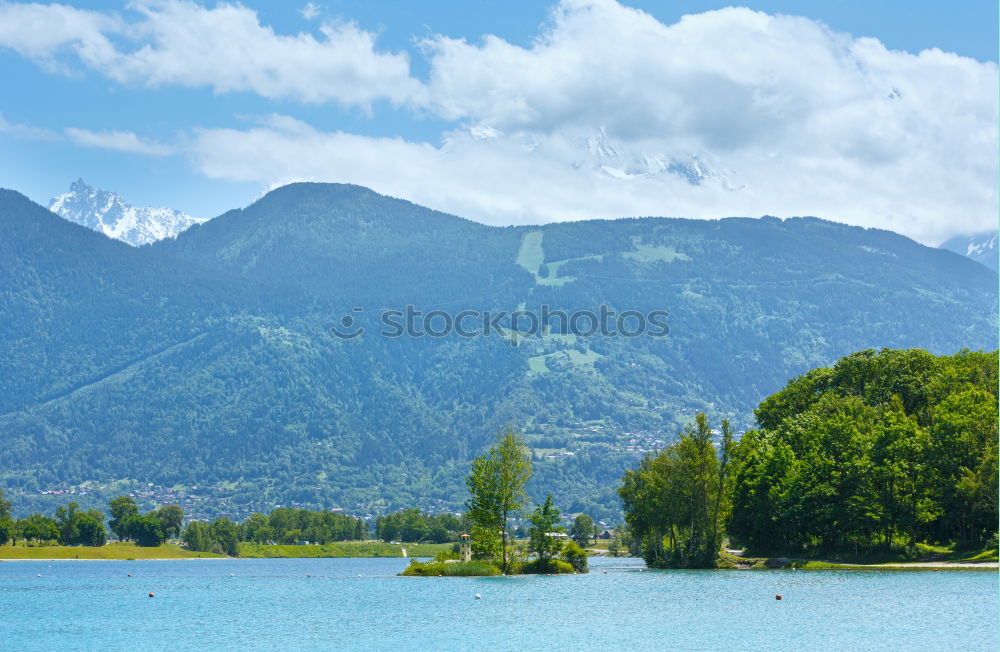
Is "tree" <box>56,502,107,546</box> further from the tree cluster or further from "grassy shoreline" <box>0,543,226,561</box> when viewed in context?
the tree cluster

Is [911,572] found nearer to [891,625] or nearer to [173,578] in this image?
[891,625]

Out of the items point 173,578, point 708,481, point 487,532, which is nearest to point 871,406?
point 708,481

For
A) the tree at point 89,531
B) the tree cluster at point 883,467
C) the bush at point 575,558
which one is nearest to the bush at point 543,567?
the bush at point 575,558

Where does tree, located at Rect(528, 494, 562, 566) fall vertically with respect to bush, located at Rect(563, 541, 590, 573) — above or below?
above

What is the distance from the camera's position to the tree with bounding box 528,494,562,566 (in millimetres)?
101812

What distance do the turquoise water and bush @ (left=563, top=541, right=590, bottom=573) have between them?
29.6 ft

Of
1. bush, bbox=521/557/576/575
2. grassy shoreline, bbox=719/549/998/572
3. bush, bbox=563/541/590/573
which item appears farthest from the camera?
bush, bbox=563/541/590/573

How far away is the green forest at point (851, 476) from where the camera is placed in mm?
91500

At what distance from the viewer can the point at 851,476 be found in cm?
9681

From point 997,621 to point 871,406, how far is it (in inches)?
2592

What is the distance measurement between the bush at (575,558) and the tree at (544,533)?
2.63 meters

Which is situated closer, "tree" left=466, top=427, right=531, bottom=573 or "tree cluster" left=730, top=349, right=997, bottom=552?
"tree cluster" left=730, top=349, right=997, bottom=552

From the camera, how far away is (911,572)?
8581 centimetres

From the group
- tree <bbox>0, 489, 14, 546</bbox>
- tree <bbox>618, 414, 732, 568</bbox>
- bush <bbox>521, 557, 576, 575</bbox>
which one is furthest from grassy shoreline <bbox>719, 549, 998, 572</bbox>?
tree <bbox>0, 489, 14, 546</bbox>
